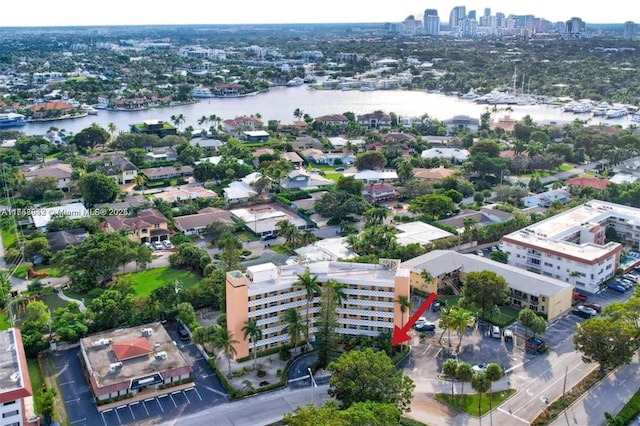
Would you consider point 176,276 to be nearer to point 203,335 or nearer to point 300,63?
point 203,335

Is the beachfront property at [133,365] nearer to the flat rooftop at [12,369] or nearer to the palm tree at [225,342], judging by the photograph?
the palm tree at [225,342]

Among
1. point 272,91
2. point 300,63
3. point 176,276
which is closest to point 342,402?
point 176,276

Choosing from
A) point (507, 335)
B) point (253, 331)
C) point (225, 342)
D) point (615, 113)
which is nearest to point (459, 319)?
point (507, 335)

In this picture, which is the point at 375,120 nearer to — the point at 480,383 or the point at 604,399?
the point at 604,399

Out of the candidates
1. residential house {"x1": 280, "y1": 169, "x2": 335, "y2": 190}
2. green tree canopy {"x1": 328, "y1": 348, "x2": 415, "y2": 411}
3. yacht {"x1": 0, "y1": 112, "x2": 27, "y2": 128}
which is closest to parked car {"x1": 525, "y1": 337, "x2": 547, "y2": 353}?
green tree canopy {"x1": 328, "y1": 348, "x2": 415, "y2": 411}

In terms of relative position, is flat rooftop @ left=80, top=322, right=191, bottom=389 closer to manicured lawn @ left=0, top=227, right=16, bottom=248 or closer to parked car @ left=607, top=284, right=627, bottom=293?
manicured lawn @ left=0, top=227, right=16, bottom=248

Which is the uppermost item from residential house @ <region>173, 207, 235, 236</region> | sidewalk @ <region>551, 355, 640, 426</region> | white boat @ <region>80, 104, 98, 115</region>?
white boat @ <region>80, 104, 98, 115</region>

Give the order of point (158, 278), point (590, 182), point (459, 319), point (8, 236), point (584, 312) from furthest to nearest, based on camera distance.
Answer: point (590, 182) < point (8, 236) < point (158, 278) < point (584, 312) < point (459, 319)
